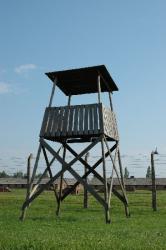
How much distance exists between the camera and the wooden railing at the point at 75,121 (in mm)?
14852

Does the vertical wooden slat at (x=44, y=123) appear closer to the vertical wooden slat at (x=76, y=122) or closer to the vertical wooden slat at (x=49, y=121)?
the vertical wooden slat at (x=49, y=121)

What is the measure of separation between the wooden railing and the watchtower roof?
157 centimetres

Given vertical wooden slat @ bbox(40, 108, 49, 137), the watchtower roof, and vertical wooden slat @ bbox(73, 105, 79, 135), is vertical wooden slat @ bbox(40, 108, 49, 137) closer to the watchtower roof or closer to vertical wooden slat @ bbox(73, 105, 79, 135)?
vertical wooden slat @ bbox(73, 105, 79, 135)

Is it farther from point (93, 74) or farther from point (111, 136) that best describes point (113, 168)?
point (93, 74)

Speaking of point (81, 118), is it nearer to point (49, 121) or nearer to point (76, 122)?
point (76, 122)

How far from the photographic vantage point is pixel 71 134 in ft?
49.3

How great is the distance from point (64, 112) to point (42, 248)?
878 cm

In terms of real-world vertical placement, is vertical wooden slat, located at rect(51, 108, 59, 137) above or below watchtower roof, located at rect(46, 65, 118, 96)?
below

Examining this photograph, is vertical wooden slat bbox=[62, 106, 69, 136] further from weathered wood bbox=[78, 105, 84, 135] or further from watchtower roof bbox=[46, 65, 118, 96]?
watchtower roof bbox=[46, 65, 118, 96]

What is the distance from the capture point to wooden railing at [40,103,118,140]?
1485 centimetres

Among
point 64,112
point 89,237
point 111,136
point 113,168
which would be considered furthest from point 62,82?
point 89,237

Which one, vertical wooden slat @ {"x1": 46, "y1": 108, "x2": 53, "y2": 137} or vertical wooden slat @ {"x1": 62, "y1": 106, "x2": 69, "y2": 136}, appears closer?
vertical wooden slat @ {"x1": 62, "y1": 106, "x2": 69, "y2": 136}

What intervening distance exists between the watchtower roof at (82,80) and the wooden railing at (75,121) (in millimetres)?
1575

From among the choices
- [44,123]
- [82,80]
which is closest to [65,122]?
[44,123]
